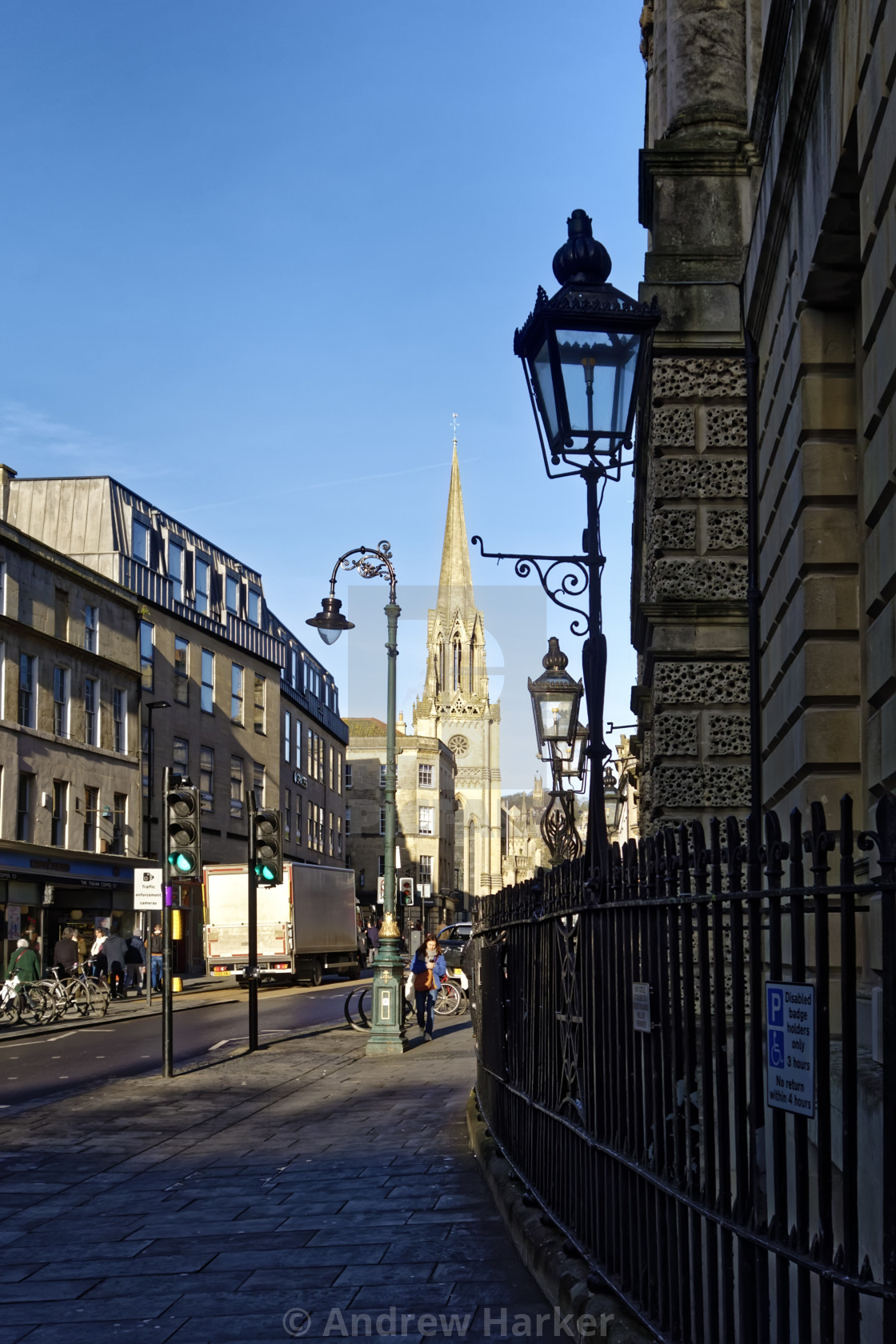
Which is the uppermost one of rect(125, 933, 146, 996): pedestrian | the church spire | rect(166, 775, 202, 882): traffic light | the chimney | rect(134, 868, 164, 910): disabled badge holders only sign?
the church spire

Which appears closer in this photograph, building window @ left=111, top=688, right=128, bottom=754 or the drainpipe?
the drainpipe

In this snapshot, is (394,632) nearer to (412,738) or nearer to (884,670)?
(884,670)

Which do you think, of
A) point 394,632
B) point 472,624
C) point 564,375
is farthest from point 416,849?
point 564,375

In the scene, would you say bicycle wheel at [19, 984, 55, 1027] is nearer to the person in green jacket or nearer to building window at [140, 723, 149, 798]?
the person in green jacket

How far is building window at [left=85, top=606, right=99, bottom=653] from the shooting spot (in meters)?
42.6

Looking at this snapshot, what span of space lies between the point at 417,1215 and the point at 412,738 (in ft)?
319

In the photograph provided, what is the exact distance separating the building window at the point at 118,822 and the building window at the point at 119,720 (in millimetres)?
1421

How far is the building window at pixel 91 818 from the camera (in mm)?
41719

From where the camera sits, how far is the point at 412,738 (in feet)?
347

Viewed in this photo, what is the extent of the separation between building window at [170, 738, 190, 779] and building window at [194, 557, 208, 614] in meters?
5.48

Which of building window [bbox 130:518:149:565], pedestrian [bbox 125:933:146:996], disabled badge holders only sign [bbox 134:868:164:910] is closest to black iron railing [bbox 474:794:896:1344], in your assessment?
disabled badge holders only sign [bbox 134:868:164:910]

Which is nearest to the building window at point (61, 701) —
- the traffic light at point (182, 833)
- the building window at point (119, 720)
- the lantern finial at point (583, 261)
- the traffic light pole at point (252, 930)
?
the building window at point (119, 720)

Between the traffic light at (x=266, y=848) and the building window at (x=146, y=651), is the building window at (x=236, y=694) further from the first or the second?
the traffic light at (x=266, y=848)

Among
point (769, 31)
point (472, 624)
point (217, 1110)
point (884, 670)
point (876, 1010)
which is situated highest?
point (472, 624)
